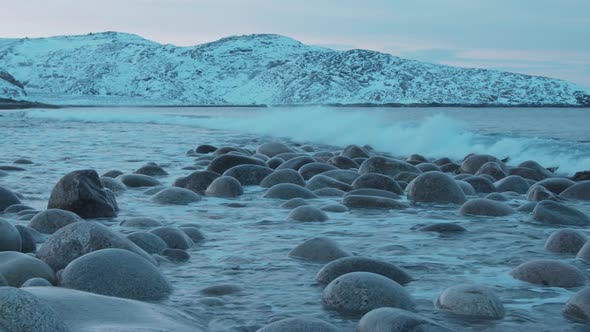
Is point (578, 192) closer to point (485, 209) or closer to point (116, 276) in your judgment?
point (485, 209)

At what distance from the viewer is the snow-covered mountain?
132 metres

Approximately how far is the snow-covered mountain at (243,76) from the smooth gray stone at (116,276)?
4643 inches

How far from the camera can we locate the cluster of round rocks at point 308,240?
13.0 ft

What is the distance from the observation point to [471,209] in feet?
24.1

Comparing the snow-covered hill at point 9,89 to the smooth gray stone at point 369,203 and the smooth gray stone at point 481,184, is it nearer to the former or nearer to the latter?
the smooth gray stone at point 481,184

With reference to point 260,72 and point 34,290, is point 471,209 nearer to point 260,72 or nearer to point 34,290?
point 34,290

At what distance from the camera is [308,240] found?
5.40 meters

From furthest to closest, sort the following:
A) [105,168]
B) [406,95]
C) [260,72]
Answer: [260,72], [406,95], [105,168]

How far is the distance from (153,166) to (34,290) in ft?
26.5

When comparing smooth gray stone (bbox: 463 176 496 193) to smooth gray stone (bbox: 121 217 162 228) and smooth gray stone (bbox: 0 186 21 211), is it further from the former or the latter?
smooth gray stone (bbox: 0 186 21 211)

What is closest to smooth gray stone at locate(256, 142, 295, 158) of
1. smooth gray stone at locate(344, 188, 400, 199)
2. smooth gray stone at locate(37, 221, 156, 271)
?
smooth gray stone at locate(344, 188, 400, 199)

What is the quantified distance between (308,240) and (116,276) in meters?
1.71

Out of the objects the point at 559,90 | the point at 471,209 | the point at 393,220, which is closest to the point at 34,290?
the point at 393,220

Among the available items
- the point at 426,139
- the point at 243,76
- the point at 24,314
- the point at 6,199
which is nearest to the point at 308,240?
the point at 24,314
